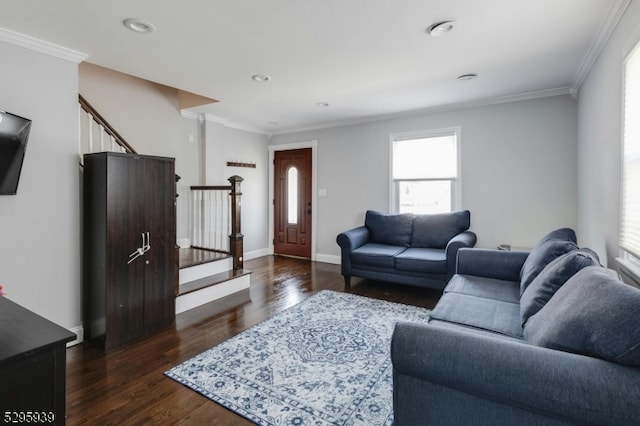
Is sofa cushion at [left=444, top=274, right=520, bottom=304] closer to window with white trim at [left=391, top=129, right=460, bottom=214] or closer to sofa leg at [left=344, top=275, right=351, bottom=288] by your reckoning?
sofa leg at [left=344, top=275, right=351, bottom=288]

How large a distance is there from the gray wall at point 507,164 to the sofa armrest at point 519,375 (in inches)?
141

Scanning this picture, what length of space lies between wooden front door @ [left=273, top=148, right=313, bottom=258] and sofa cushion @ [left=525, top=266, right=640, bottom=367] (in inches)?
188

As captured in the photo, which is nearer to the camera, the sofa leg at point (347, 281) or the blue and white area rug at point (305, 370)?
the blue and white area rug at point (305, 370)

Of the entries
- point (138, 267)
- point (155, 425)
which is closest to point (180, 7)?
point (138, 267)

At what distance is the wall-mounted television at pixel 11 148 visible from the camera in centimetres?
222

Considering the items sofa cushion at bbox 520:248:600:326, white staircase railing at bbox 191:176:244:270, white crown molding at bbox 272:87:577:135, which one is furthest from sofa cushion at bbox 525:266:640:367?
white staircase railing at bbox 191:176:244:270

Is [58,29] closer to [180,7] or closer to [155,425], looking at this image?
[180,7]

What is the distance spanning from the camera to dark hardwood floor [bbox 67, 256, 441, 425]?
6.01 feet

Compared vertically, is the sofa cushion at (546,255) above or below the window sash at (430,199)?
below

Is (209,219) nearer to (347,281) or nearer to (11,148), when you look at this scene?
(347,281)

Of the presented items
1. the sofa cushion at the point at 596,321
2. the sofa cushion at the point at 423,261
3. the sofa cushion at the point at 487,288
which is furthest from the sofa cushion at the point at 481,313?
the sofa cushion at the point at 423,261

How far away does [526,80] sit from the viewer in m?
3.51

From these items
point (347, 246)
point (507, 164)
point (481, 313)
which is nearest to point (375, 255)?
point (347, 246)

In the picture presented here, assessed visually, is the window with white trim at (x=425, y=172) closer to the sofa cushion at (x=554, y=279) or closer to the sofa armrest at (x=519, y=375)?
the sofa cushion at (x=554, y=279)
